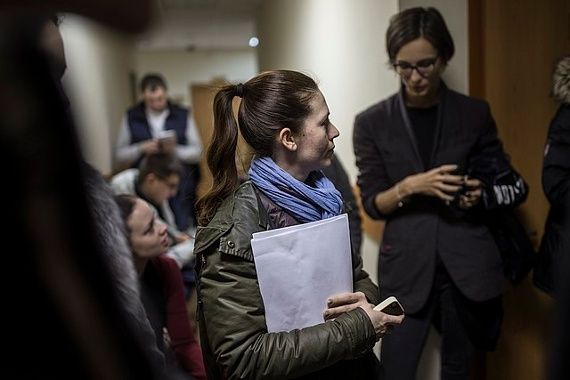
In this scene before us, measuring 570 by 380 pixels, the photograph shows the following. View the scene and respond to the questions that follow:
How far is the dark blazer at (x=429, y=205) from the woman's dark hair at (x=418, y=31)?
0.10m

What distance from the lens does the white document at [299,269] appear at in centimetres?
85

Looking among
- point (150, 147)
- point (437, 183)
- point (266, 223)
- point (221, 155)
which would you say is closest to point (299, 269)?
point (266, 223)

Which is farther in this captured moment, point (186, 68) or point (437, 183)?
point (186, 68)

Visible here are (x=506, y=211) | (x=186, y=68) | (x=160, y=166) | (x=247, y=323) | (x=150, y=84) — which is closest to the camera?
(x=247, y=323)

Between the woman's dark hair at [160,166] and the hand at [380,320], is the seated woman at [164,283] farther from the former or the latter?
the woman's dark hair at [160,166]

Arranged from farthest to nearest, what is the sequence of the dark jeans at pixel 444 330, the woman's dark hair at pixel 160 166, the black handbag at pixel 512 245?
1. the woman's dark hair at pixel 160 166
2. the black handbag at pixel 512 245
3. the dark jeans at pixel 444 330

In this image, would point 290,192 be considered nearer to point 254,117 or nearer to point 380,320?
point 254,117

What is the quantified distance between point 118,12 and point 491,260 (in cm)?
113

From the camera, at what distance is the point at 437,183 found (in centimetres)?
132

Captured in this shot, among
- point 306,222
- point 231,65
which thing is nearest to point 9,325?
point 306,222

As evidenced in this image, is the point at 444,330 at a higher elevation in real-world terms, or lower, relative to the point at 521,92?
lower

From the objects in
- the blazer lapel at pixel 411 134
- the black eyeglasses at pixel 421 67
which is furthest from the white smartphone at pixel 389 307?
the black eyeglasses at pixel 421 67

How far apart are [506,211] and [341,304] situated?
28.0 inches

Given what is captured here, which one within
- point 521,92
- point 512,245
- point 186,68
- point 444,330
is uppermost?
point 186,68
